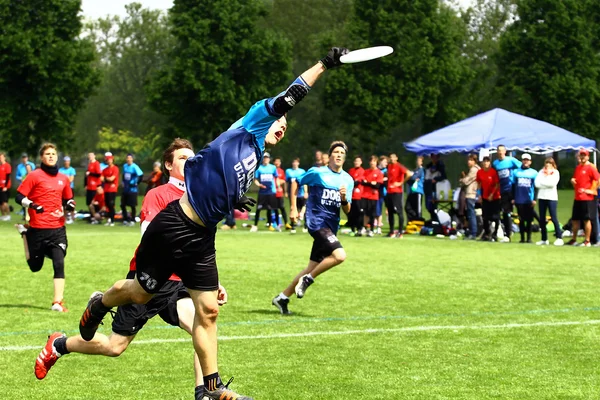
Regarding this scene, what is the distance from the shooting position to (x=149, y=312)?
7176mm

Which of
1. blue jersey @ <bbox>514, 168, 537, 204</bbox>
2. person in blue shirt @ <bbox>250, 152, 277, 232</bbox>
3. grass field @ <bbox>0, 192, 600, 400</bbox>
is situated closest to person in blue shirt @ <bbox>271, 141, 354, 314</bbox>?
grass field @ <bbox>0, 192, 600, 400</bbox>

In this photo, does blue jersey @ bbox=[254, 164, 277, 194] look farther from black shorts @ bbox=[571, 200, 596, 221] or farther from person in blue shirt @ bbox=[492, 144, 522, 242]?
black shorts @ bbox=[571, 200, 596, 221]

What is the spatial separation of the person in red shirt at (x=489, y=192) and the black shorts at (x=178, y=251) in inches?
731

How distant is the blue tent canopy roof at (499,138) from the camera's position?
27625mm

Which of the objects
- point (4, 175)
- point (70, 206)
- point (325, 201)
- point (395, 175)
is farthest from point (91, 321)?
point (4, 175)

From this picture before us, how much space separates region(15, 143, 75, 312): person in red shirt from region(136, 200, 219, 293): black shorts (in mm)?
5648

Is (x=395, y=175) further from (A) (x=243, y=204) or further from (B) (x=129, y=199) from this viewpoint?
(A) (x=243, y=204)

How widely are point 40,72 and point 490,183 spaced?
3433 centimetres

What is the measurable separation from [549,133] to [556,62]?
36.1 meters

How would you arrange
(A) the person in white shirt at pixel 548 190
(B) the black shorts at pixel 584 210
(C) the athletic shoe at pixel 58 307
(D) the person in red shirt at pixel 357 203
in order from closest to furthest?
(C) the athletic shoe at pixel 58 307 < (B) the black shorts at pixel 584 210 < (A) the person in white shirt at pixel 548 190 < (D) the person in red shirt at pixel 357 203

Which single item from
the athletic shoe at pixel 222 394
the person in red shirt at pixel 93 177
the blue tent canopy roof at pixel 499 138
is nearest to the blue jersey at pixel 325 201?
the athletic shoe at pixel 222 394

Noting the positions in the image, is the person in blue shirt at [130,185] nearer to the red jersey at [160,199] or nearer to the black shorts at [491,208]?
the black shorts at [491,208]

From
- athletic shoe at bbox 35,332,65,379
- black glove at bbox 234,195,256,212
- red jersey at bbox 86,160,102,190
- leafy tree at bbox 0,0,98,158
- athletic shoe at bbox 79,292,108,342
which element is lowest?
athletic shoe at bbox 35,332,65,379

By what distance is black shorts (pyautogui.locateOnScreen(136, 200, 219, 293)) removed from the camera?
6449 mm
